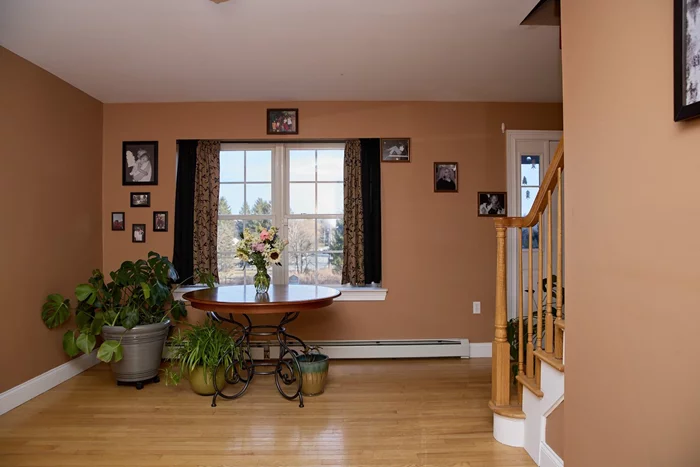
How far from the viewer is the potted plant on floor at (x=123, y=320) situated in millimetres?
3717

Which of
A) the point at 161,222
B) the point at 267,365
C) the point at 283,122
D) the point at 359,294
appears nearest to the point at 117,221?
the point at 161,222

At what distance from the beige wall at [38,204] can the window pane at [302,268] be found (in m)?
1.80

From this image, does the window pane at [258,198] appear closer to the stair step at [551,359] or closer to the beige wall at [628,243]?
the stair step at [551,359]

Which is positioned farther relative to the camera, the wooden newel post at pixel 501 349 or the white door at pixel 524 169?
the white door at pixel 524 169

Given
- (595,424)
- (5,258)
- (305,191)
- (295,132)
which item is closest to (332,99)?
(295,132)

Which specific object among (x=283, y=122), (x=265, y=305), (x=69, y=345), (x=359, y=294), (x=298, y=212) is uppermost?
(x=283, y=122)

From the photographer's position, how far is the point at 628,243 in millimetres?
1520

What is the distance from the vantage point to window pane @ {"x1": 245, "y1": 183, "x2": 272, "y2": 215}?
4.81m

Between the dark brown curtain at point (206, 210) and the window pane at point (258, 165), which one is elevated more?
the window pane at point (258, 165)

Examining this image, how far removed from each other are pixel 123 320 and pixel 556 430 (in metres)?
3.08

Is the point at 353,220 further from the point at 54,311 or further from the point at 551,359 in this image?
the point at 551,359

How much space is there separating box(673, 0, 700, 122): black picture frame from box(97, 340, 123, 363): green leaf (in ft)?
12.0

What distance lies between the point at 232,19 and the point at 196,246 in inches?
93.1

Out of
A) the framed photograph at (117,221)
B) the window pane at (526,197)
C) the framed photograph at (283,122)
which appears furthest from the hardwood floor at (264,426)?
the framed photograph at (283,122)
